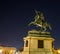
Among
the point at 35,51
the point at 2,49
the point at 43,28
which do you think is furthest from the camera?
the point at 2,49

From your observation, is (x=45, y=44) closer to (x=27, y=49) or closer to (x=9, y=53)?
(x=27, y=49)

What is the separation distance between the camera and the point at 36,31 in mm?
29078

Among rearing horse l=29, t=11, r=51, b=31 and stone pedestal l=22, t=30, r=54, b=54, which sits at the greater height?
rearing horse l=29, t=11, r=51, b=31

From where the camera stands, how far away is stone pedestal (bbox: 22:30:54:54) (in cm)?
2818

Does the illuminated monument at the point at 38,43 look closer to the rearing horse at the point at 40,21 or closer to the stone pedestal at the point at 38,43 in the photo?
the stone pedestal at the point at 38,43

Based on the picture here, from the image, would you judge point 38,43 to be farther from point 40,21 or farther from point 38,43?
point 40,21

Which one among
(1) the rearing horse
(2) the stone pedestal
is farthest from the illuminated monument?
(1) the rearing horse

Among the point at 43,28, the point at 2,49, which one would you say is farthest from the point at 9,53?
the point at 43,28

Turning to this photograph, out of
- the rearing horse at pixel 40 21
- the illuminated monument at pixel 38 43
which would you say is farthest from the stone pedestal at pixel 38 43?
the rearing horse at pixel 40 21

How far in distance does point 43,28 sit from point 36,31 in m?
1.41

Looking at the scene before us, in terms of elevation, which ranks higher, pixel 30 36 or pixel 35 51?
pixel 30 36

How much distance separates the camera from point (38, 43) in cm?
2858

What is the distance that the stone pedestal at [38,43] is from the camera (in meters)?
28.2

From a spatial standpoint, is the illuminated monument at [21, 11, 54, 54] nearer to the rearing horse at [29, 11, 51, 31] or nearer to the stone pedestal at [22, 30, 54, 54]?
the stone pedestal at [22, 30, 54, 54]
